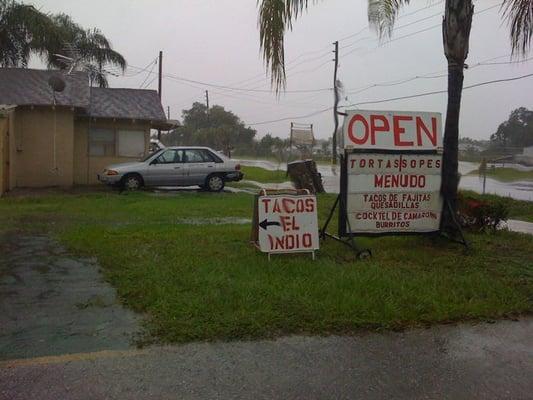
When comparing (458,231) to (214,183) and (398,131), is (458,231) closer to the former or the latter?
(398,131)

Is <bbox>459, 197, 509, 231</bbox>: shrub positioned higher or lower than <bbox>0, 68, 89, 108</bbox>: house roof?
lower

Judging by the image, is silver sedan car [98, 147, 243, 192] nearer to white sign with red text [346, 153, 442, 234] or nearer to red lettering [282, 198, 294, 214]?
white sign with red text [346, 153, 442, 234]

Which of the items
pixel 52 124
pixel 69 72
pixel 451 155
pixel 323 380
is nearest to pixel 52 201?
pixel 52 124

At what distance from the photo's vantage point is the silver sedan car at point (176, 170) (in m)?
17.4

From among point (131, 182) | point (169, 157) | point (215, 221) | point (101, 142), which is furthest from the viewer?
point (101, 142)

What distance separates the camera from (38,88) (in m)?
18.8

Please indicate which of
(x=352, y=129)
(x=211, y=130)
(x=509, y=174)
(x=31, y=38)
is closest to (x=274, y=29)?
(x=352, y=129)

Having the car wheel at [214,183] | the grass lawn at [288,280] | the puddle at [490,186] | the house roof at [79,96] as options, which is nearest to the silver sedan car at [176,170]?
the car wheel at [214,183]

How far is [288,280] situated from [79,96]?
14.9 metres

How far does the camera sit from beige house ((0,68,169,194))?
58.1 ft

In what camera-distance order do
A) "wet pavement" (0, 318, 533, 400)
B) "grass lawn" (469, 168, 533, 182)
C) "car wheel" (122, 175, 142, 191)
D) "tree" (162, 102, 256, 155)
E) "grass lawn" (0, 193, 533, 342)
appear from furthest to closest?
"tree" (162, 102, 256, 155) < "grass lawn" (469, 168, 533, 182) < "car wheel" (122, 175, 142, 191) < "grass lawn" (0, 193, 533, 342) < "wet pavement" (0, 318, 533, 400)

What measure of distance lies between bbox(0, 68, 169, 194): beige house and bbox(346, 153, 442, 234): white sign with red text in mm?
10917

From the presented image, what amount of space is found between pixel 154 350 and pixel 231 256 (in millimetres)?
2950

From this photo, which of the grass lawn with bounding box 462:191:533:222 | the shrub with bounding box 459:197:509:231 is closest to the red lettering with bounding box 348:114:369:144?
the shrub with bounding box 459:197:509:231
